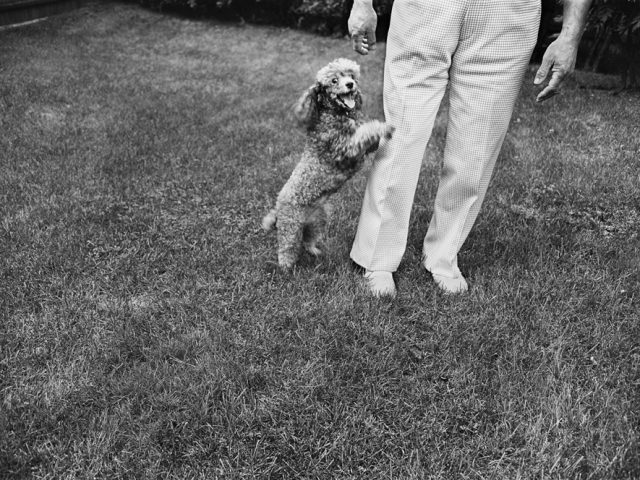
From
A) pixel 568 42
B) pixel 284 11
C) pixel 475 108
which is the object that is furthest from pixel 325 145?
pixel 284 11

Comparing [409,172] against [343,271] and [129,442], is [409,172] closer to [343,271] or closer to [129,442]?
[343,271]

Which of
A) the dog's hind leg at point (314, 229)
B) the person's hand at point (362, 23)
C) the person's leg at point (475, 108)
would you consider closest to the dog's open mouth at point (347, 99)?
the person's hand at point (362, 23)

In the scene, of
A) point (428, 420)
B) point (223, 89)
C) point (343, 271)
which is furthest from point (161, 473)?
point (223, 89)

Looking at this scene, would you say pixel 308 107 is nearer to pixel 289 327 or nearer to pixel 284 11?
pixel 289 327

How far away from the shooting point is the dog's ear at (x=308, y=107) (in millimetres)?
2877

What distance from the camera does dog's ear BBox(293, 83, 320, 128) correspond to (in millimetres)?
2877

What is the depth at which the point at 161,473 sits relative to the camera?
79.5 inches

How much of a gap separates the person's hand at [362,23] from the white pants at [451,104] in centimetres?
10

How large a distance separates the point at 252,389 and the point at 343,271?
3.20ft

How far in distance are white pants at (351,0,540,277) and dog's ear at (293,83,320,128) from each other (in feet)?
1.19

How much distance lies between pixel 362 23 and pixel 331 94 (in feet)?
1.20

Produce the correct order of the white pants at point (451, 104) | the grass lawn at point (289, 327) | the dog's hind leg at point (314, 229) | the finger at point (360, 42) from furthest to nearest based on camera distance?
the dog's hind leg at point (314, 229) < the finger at point (360, 42) < the white pants at point (451, 104) < the grass lawn at point (289, 327)

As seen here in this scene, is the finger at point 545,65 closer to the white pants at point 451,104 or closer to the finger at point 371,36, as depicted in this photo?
the white pants at point 451,104

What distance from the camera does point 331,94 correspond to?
2.86m
